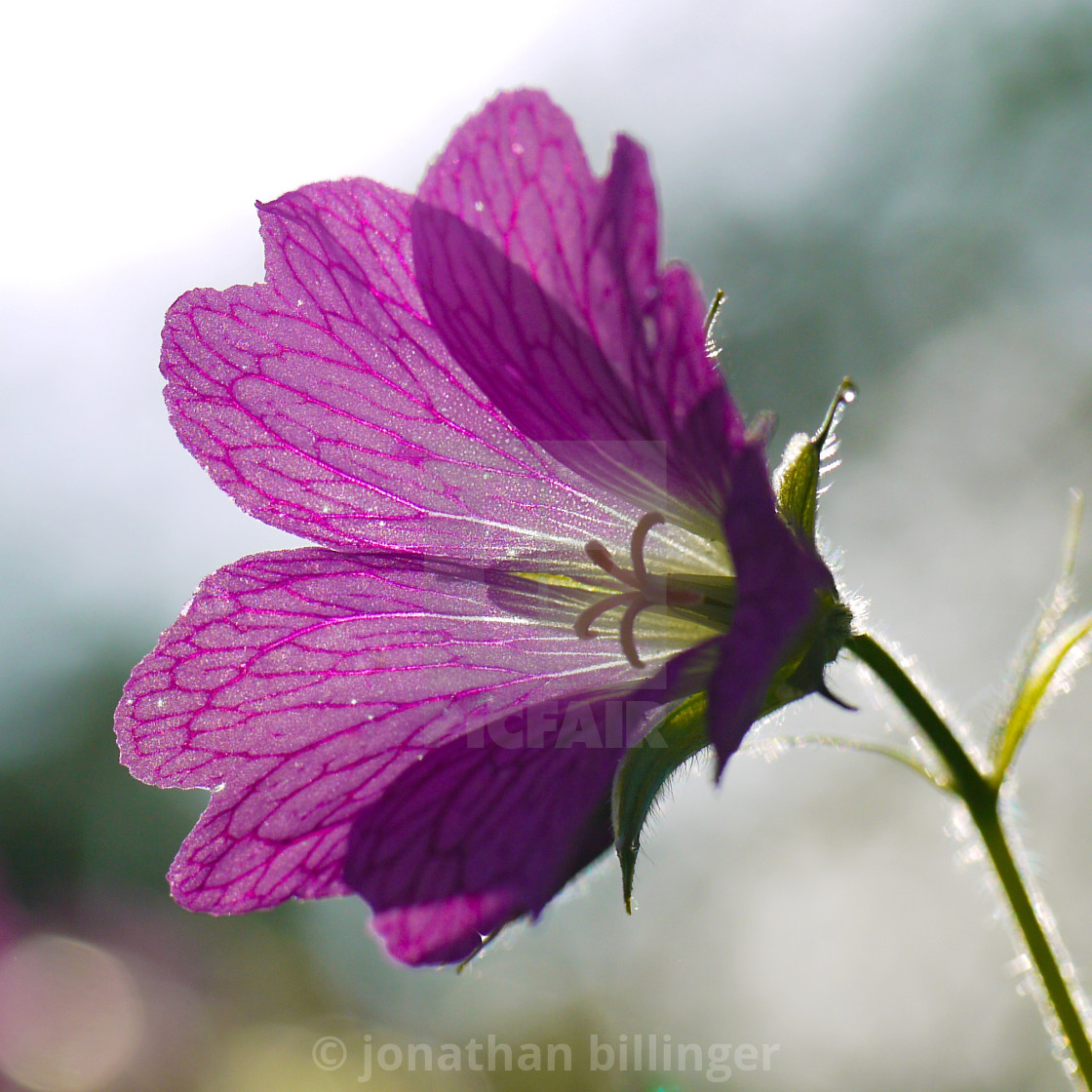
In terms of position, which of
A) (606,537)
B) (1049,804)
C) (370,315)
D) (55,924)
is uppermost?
(370,315)

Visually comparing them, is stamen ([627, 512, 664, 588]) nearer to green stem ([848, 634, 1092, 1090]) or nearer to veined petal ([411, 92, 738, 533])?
veined petal ([411, 92, 738, 533])

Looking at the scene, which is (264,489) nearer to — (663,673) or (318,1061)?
(663,673)

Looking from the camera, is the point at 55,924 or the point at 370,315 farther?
the point at 55,924

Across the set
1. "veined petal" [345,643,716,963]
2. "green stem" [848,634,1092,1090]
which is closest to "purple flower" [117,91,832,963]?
"veined petal" [345,643,716,963]

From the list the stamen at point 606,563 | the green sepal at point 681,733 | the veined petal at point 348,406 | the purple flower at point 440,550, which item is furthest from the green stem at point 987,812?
the veined petal at point 348,406

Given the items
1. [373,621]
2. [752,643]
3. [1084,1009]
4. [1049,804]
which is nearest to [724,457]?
[752,643]

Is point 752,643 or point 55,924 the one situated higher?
point 752,643

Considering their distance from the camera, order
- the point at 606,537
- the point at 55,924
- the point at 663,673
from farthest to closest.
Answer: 1. the point at 55,924
2. the point at 606,537
3. the point at 663,673

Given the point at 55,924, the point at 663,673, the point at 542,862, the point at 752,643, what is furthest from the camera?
the point at 55,924
